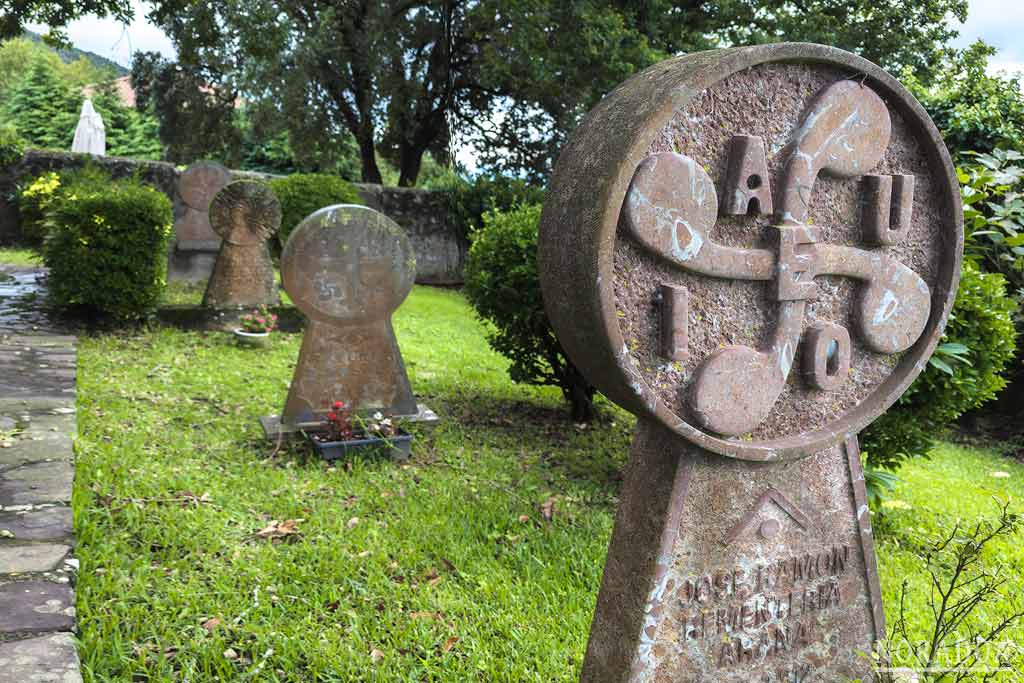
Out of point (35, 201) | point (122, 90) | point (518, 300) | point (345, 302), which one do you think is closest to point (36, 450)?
point (345, 302)

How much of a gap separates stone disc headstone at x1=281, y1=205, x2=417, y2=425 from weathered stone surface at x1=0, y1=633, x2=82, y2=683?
2.66 meters

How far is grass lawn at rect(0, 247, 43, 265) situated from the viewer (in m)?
10.5

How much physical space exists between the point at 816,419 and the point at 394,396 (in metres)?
3.50

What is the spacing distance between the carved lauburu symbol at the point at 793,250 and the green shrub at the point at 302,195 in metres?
9.86

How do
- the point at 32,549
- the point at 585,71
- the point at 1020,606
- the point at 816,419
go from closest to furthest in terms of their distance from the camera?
the point at 816,419, the point at 32,549, the point at 1020,606, the point at 585,71

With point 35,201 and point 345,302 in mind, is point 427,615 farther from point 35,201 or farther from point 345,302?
point 35,201

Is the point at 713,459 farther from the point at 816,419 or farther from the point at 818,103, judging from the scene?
the point at 818,103

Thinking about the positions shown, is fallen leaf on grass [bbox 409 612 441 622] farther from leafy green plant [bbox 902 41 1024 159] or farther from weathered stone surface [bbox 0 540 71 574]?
leafy green plant [bbox 902 41 1024 159]

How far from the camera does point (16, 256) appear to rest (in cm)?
1093

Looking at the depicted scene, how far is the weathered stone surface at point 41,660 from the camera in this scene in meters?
2.10

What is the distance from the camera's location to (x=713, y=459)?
1968mm

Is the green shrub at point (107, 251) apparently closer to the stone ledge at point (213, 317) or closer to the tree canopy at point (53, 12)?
the stone ledge at point (213, 317)

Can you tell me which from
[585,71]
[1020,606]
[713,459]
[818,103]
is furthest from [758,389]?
[585,71]

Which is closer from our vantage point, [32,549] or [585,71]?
[32,549]
